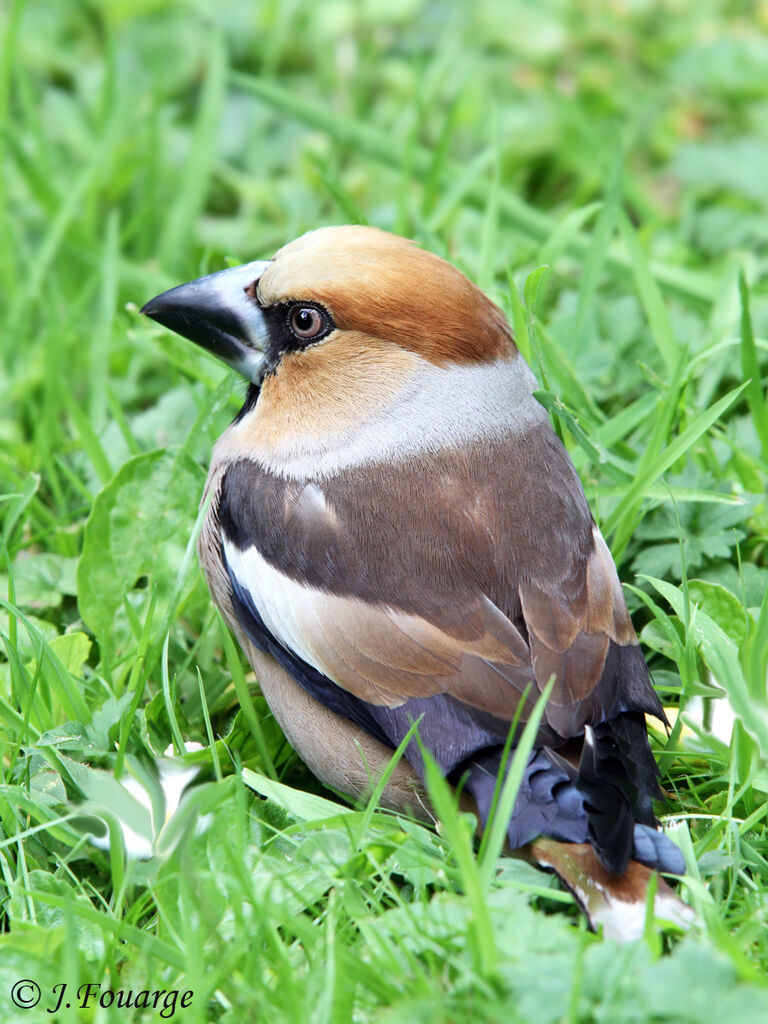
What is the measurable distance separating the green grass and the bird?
149 millimetres

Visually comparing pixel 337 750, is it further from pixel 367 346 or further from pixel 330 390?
pixel 367 346

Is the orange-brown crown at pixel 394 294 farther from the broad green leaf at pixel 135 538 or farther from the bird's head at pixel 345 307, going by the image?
the broad green leaf at pixel 135 538

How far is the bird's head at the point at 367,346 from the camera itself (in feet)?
9.56

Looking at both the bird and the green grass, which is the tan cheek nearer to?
the bird

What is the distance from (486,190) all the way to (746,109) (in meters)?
1.79

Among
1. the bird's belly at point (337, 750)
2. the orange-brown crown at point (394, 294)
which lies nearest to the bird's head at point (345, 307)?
the orange-brown crown at point (394, 294)

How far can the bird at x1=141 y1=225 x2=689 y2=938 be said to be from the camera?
2.48 m

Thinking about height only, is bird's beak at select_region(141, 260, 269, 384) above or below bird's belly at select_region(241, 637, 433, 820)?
above

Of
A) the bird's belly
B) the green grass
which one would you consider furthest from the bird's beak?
the bird's belly

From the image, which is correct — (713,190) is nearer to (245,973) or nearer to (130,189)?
(130,189)

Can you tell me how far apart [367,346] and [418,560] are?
0.62 metres

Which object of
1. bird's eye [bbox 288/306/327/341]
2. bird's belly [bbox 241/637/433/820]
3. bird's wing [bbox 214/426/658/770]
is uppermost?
bird's eye [bbox 288/306/327/341]

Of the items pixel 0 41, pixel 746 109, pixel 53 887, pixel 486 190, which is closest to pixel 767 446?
pixel 486 190

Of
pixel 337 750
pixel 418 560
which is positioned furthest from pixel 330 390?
pixel 337 750
